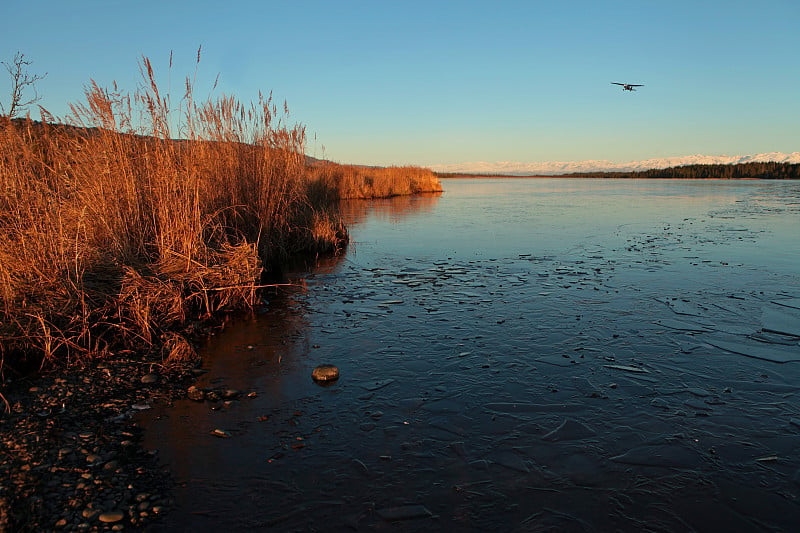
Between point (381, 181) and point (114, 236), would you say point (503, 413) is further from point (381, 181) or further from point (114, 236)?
point (381, 181)

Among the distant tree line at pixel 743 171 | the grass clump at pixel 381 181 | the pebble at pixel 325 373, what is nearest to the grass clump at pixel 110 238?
the pebble at pixel 325 373

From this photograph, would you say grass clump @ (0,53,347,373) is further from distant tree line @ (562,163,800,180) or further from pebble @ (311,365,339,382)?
distant tree line @ (562,163,800,180)

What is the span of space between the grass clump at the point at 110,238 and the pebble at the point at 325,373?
4.31 feet

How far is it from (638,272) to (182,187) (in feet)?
23.7

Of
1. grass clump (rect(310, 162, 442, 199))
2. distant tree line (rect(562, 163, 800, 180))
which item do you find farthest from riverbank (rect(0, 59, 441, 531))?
distant tree line (rect(562, 163, 800, 180))

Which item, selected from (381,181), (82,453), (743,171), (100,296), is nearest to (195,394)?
(82,453)

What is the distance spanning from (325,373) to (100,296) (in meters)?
2.46

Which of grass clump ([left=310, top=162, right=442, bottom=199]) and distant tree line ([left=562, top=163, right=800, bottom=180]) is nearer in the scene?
grass clump ([left=310, top=162, right=442, bottom=199])

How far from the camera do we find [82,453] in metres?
2.78

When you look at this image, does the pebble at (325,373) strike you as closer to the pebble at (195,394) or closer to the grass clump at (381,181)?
the pebble at (195,394)

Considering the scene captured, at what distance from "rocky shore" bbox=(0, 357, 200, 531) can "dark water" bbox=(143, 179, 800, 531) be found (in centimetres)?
17

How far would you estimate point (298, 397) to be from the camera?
368 cm

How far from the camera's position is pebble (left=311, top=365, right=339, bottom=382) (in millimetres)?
3967

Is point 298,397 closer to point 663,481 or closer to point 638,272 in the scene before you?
point 663,481
